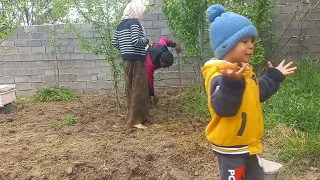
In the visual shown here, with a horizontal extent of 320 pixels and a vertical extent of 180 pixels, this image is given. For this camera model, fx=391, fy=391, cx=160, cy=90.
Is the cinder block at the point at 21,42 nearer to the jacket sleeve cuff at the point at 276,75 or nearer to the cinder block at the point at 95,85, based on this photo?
the cinder block at the point at 95,85

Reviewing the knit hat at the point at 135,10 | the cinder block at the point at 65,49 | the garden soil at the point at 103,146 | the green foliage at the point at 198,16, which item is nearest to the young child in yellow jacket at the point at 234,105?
the garden soil at the point at 103,146

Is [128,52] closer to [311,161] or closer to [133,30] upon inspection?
[133,30]

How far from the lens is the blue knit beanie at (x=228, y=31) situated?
206cm

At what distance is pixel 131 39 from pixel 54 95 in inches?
105

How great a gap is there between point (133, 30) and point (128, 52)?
0.90ft

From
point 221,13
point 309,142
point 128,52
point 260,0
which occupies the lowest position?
point 309,142

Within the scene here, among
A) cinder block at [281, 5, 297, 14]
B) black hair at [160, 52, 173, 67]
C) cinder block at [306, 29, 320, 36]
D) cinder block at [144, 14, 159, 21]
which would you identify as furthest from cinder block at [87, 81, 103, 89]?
cinder block at [306, 29, 320, 36]

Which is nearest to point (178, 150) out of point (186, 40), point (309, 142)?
point (309, 142)

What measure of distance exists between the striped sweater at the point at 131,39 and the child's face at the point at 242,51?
8.15ft

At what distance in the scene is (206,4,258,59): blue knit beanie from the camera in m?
2.06

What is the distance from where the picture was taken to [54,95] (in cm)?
666

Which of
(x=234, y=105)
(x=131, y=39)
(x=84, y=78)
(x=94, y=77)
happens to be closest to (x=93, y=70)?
(x=94, y=77)

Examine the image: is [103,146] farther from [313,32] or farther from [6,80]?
[313,32]

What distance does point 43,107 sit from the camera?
6.12m
